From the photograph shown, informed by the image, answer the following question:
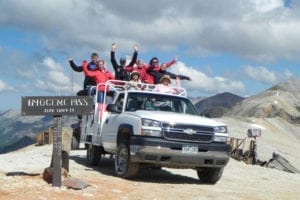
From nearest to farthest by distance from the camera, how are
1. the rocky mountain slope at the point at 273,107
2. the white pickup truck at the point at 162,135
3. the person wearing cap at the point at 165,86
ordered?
the white pickup truck at the point at 162,135
the person wearing cap at the point at 165,86
the rocky mountain slope at the point at 273,107

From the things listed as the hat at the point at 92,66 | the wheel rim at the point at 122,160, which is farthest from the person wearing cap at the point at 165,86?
the wheel rim at the point at 122,160

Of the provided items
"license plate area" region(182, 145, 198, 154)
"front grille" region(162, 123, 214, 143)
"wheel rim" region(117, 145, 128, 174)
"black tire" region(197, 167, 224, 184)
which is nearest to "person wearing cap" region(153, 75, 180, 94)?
"black tire" region(197, 167, 224, 184)

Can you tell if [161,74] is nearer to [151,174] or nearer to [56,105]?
[151,174]

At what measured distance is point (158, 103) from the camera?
14117 millimetres

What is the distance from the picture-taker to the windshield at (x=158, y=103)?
551 inches

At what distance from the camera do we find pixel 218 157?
42.6 feet

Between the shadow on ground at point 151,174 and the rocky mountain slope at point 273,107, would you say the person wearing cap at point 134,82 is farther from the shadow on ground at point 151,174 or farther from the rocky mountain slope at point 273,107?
the rocky mountain slope at point 273,107

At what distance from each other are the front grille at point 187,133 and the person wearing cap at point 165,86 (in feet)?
8.07

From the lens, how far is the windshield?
1399 cm

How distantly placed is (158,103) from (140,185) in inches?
99.8

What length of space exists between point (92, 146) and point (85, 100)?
4713 mm

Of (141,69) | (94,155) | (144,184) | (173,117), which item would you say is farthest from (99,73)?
(144,184)

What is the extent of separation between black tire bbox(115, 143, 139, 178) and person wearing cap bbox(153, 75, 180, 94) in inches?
87.6

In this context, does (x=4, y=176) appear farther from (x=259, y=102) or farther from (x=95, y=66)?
(x=259, y=102)
